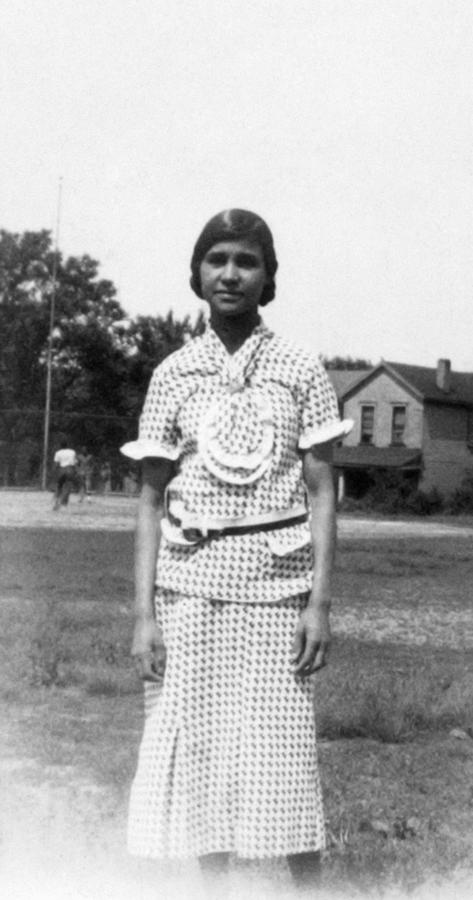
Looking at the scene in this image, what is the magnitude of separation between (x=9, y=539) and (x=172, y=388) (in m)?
15.8

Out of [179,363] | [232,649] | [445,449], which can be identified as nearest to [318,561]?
[232,649]

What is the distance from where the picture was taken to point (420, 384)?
224ft

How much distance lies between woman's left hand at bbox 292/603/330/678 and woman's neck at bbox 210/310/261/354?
0.69m

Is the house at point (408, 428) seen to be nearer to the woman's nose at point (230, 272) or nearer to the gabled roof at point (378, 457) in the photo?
the gabled roof at point (378, 457)

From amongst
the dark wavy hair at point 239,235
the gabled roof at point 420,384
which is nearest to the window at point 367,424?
the gabled roof at point 420,384

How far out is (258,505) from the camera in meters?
3.50

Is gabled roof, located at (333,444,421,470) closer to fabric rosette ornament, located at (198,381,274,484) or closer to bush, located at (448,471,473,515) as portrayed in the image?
bush, located at (448,471,473,515)

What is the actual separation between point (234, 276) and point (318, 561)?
0.74 metres

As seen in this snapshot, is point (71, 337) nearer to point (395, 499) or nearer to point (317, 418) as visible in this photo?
point (395, 499)

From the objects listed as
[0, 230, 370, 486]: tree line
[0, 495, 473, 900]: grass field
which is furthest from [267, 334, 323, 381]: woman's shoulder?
[0, 230, 370, 486]: tree line

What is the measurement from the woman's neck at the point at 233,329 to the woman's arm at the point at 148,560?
1.12ft

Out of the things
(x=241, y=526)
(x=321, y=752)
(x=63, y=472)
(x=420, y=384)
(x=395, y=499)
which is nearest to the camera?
(x=241, y=526)

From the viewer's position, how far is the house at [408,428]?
223 ft

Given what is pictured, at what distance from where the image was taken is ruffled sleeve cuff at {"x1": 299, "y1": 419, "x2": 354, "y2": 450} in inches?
141
